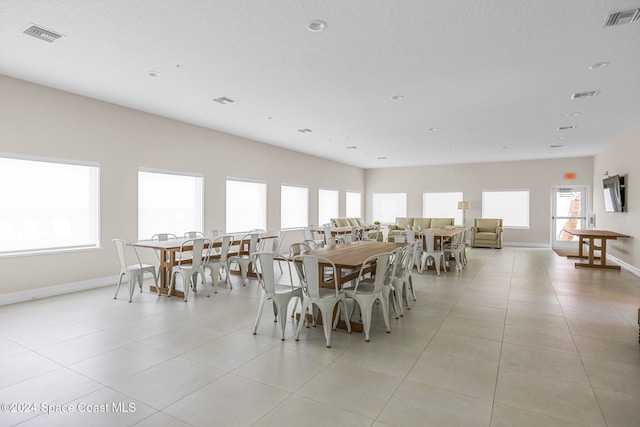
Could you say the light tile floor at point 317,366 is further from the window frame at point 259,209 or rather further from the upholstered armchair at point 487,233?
the upholstered armchair at point 487,233

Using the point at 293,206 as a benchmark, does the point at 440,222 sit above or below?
below

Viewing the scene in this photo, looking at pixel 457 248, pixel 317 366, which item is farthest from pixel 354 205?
pixel 317 366

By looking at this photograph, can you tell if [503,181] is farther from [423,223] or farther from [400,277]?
[400,277]

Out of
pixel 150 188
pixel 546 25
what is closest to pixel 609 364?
pixel 546 25

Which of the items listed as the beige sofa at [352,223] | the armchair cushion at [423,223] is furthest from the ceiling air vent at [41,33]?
the armchair cushion at [423,223]

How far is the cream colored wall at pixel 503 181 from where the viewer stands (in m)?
11.4

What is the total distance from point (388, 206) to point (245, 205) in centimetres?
743

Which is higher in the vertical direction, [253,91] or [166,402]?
[253,91]

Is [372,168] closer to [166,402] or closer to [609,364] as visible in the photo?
[609,364]

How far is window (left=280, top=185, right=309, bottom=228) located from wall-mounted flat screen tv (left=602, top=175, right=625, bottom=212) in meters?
7.74

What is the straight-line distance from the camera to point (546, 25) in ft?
10.5

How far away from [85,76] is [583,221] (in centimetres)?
1346

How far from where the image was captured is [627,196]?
7.39 m

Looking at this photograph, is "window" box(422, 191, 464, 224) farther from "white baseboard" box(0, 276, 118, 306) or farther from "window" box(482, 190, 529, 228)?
"white baseboard" box(0, 276, 118, 306)
